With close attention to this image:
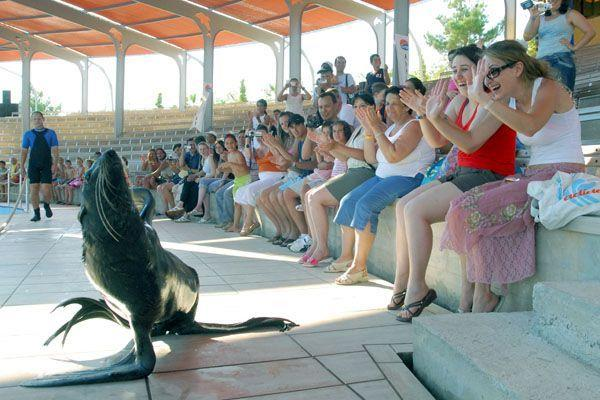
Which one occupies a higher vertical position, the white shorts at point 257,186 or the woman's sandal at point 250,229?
the white shorts at point 257,186

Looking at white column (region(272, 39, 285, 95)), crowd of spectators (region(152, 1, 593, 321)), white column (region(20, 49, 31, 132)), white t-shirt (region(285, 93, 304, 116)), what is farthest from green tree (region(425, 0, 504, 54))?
crowd of spectators (region(152, 1, 593, 321))

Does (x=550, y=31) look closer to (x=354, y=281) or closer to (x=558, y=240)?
(x=354, y=281)

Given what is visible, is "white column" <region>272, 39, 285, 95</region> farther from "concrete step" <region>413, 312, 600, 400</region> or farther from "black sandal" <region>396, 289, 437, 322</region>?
"concrete step" <region>413, 312, 600, 400</region>

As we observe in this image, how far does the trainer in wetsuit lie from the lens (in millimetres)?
10453

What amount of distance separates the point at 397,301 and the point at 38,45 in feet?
96.4

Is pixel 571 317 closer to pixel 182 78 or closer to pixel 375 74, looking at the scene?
pixel 375 74

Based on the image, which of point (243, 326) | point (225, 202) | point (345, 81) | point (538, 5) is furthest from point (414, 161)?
point (345, 81)

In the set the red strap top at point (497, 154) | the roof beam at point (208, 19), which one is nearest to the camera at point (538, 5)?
the red strap top at point (497, 154)

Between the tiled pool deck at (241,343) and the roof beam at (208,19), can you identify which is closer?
the tiled pool deck at (241,343)

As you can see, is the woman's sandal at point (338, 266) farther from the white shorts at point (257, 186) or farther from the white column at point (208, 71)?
the white column at point (208, 71)

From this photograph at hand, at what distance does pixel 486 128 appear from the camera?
3.40 metres

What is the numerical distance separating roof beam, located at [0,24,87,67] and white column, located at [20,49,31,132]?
0.58 meters

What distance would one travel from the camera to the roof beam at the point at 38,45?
2728 centimetres

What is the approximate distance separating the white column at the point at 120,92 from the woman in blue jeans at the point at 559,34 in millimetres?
20869
